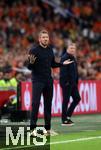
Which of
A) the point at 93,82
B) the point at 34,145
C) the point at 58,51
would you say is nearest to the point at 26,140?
the point at 34,145

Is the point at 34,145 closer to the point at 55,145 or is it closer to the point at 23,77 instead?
the point at 55,145

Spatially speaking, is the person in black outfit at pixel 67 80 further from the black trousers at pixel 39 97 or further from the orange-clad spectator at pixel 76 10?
the orange-clad spectator at pixel 76 10

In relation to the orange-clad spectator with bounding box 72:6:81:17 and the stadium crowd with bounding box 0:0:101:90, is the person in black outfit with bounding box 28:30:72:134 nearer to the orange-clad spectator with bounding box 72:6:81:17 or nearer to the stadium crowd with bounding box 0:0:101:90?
the stadium crowd with bounding box 0:0:101:90

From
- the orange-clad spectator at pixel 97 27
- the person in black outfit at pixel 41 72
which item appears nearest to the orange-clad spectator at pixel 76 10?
the orange-clad spectator at pixel 97 27

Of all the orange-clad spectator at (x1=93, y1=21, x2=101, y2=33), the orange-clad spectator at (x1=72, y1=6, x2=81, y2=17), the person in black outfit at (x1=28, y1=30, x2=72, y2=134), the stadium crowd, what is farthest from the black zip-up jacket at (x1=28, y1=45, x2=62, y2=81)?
the orange-clad spectator at (x1=72, y1=6, x2=81, y2=17)

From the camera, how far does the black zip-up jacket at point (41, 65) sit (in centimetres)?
1457

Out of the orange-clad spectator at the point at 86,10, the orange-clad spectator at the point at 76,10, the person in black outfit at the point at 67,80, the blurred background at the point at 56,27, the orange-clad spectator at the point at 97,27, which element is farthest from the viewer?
the orange-clad spectator at the point at 86,10

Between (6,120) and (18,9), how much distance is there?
1427 cm

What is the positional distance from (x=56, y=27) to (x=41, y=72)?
18290mm

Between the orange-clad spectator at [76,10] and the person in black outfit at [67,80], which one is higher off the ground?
the orange-clad spectator at [76,10]

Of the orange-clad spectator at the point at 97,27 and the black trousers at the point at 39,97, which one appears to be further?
the orange-clad spectator at the point at 97,27

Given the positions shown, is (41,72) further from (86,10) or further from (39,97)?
(86,10)

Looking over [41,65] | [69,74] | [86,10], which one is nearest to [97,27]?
[86,10]

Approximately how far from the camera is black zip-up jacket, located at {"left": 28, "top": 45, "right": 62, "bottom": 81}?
14570mm
